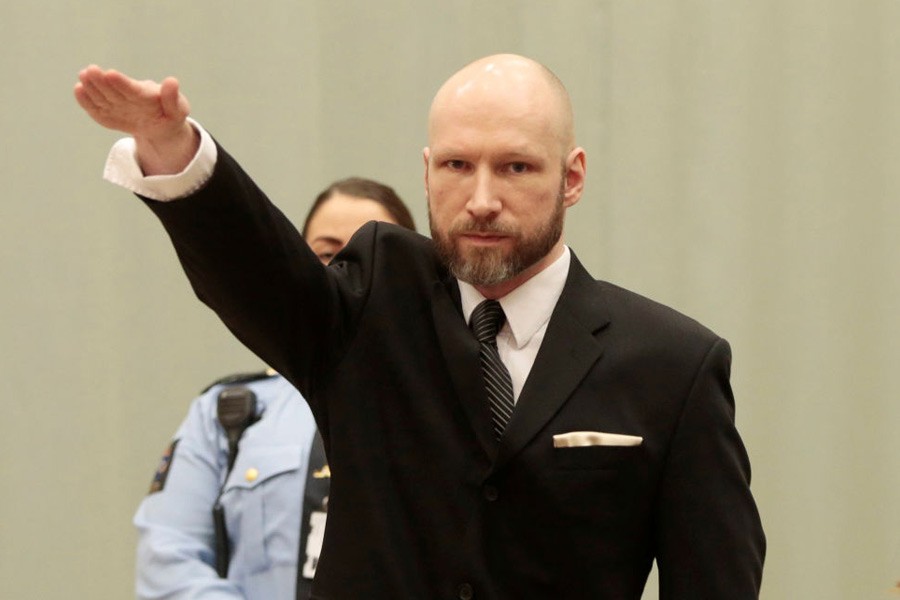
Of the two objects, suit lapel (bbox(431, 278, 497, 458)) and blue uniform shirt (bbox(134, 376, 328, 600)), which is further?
blue uniform shirt (bbox(134, 376, 328, 600))

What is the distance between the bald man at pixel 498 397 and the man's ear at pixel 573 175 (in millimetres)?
31

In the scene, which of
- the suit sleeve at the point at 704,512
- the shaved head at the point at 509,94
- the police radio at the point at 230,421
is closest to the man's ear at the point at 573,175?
the shaved head at the point at 509,94

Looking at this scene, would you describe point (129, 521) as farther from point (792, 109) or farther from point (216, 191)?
point (216, 191)

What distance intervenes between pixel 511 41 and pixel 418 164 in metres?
0.39

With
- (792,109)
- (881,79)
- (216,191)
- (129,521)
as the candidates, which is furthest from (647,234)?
(216,191)

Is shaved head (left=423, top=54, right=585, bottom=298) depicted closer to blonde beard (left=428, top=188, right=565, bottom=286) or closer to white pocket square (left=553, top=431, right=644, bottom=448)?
blonde beard (left=428, top=188, right=565, bottom=286)

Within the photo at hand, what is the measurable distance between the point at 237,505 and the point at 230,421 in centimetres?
16

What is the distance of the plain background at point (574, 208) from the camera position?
3.25 m

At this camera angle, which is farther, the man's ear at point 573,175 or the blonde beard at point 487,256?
the man's ear at point 573,175

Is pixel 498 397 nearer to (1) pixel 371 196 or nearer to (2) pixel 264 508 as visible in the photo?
(2) pixel 264 508

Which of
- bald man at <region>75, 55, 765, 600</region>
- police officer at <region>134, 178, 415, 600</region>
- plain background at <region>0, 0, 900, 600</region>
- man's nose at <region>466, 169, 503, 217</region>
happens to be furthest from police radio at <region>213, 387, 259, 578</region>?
plain background at <region>0, 0, 900, 600</region>

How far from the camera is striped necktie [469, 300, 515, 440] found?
147 centimetres

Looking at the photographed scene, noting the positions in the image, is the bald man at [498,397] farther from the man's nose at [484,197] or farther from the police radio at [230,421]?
the police radio at [230,421]

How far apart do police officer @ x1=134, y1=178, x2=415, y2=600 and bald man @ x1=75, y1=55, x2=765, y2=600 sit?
624 millimetres
